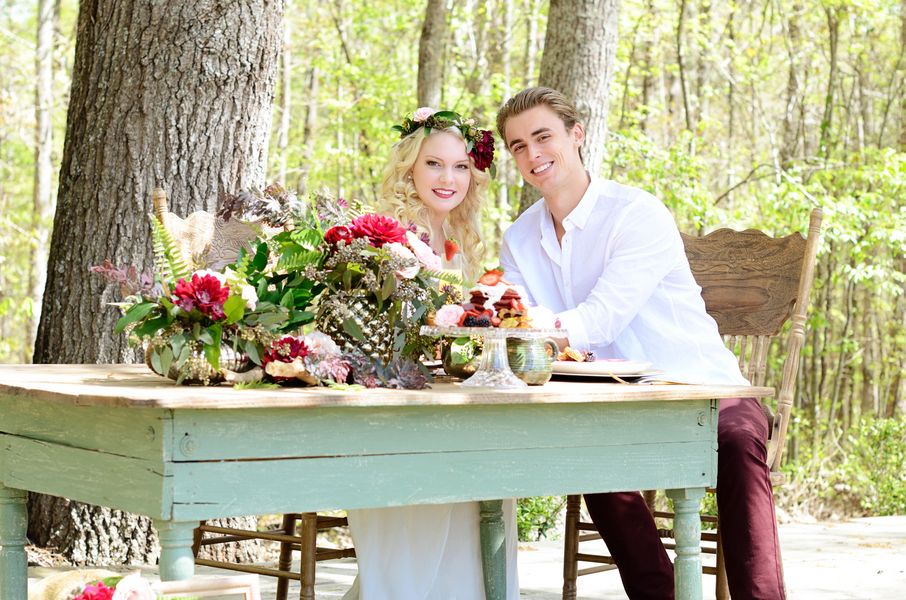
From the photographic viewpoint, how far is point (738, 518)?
3340 mm

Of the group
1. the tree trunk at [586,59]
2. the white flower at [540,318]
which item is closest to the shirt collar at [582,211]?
the white flower at [540,318]

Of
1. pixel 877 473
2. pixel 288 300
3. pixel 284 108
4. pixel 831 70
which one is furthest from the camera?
pixel 284 108

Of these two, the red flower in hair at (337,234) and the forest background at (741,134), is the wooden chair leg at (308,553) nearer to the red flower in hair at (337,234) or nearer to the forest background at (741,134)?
the red flower in hair at (337,234)

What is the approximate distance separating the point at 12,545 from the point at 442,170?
6.15 feet

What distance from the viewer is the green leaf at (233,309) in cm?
252

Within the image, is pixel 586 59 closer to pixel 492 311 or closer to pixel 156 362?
pixel 492 311

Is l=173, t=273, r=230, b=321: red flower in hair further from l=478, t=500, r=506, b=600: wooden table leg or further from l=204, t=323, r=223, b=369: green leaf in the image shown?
l=478, t=500, r=506, b=600: wooden table leg

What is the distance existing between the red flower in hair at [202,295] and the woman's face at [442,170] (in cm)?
164

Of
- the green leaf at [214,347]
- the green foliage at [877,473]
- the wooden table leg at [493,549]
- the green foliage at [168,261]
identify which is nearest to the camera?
the green leaf at [214,347]

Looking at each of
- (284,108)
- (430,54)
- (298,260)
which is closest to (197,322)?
(298,260)

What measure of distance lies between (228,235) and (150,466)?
1.69m

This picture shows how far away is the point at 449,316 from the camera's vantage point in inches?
109

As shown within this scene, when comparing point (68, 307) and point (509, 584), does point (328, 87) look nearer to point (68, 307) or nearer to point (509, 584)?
point (68, 307)

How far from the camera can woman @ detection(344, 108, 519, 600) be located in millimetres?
3502
